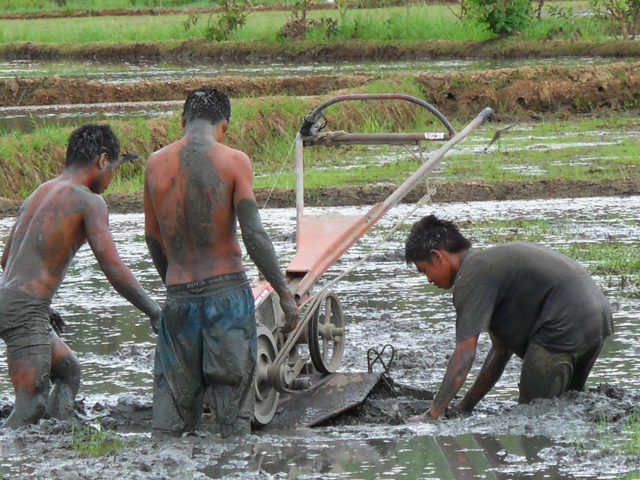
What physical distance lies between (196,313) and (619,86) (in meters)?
15.4

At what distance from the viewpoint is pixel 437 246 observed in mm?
4844

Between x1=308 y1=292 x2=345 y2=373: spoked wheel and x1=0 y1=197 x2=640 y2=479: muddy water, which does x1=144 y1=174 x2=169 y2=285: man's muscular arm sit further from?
x1=308 y1=292 x2=345 y2=373: spoked wheel

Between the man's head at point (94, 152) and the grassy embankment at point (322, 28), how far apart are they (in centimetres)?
2366

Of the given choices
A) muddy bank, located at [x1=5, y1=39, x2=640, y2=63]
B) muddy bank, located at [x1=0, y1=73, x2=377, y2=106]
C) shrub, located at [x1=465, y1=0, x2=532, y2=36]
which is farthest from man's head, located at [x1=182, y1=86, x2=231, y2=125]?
shrub, located at [x1=465, y1=0, x2=532, y2=36]

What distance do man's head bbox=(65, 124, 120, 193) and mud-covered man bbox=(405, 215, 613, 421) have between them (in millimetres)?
1510

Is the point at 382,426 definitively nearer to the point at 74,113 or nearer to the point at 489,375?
the point at 489,375

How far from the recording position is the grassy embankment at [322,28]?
28828 mm

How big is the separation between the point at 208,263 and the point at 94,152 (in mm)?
942

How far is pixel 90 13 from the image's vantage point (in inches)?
1662

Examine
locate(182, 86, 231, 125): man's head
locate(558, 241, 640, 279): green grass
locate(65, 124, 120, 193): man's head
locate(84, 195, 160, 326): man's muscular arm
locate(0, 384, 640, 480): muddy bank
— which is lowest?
locate(558, 241, 640, 279): green grass

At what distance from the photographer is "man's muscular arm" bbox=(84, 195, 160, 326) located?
15.9 ft

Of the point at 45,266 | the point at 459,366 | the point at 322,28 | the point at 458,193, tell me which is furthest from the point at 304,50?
the point at 459,366

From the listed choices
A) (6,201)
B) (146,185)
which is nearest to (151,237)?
(146,185)

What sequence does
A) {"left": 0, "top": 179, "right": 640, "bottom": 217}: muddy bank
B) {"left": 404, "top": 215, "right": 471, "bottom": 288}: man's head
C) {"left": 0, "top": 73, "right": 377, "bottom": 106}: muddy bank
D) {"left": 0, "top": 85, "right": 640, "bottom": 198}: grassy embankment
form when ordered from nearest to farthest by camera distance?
{"left": 404, "top": 215, "right": 471, "bottom": 288}: man's head < {"left": 0, "top": 179, "right": 640, "bottom": 217}: muddy bank < {"left": 0, "top": 85, "right": 640, "bottom": 198}: grassy embankment < {"left": 0, "top": 73, "right": 377, "bottom": 106}: muddy bank
